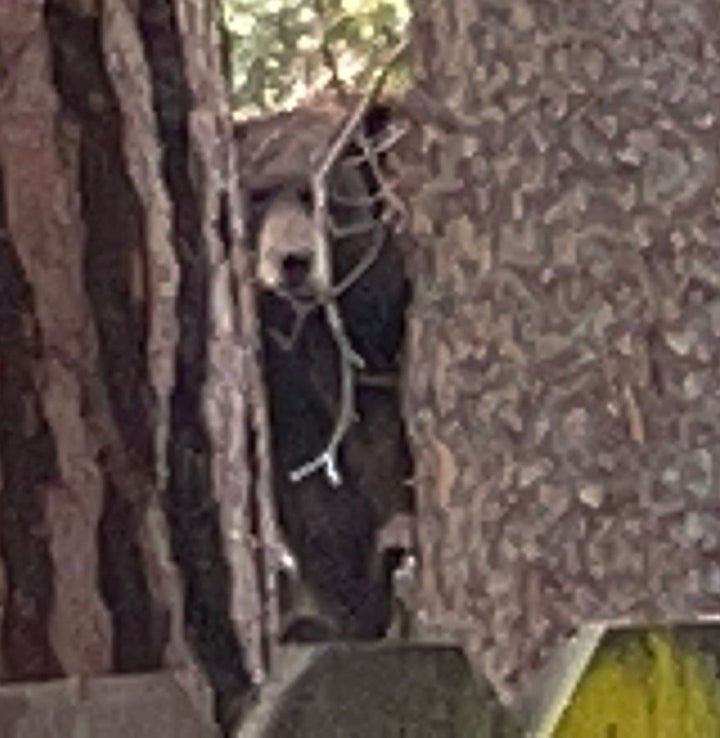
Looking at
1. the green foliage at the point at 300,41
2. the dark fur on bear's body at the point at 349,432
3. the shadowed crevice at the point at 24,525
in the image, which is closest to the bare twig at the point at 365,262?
the dark fur on bear's body at the point at 349,432

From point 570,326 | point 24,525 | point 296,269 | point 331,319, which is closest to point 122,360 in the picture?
point 24,525

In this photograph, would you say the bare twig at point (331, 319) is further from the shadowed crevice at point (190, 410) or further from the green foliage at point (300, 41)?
the shadowed crevice at point (190, 410)

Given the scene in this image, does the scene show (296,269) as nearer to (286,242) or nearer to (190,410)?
(286,242)

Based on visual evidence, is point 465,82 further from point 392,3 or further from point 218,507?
point 392,3

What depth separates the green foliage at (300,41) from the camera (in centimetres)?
402

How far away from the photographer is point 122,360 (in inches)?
78.8

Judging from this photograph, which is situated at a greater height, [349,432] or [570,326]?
[570,326]

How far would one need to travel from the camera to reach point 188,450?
206 centimetres

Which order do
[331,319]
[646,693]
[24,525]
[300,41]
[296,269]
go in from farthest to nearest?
[300,41] < [296,269] < [331,319] < [24,525] < [646,693]

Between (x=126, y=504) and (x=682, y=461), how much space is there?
2.53 feet

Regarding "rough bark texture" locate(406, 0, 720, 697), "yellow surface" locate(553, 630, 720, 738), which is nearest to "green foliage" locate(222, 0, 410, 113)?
"rough bark texture" locate(406, 0, 720, 697)

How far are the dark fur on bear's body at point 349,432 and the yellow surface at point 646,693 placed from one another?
6.94 feet

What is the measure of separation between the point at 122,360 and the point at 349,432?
4.06 feet

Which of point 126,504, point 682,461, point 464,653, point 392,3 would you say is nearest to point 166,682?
point 464,653
